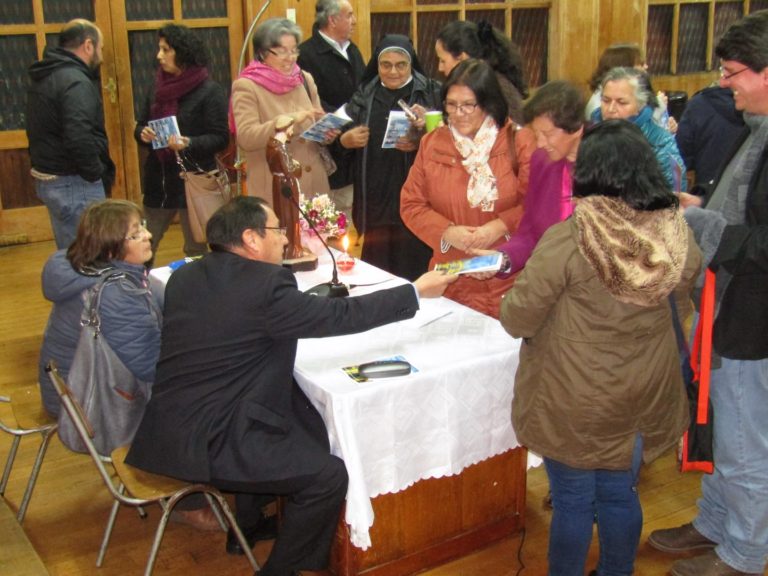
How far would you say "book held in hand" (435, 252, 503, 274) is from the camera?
101 inches

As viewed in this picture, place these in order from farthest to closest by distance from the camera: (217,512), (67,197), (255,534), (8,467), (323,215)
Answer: (67,197) → (323,215) → (8,467) → (255,534) → (217,512)

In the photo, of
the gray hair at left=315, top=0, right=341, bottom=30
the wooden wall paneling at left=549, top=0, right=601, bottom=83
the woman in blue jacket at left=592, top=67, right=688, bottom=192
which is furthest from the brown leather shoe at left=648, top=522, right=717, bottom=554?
the wooden wall paneling at left=549, top=0, right=601, bottom=83

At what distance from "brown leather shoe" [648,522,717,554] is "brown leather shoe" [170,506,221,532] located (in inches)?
55.7

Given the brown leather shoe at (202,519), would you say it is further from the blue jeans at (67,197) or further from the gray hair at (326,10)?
the gray hair at (326,10)

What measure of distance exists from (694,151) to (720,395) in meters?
1.84

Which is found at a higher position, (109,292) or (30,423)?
(109,292)

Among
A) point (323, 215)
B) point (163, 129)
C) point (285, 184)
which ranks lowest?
point (323, 215)

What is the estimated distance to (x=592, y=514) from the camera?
2.27 m

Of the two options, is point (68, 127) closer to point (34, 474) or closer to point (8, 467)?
point (8, 467)

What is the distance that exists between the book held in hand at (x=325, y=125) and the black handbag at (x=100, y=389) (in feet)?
4.72

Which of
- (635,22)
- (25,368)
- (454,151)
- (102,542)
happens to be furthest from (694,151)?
(635,22)

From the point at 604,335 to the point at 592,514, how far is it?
507 millimetres

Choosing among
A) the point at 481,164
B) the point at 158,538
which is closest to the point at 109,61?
the point at 481,164

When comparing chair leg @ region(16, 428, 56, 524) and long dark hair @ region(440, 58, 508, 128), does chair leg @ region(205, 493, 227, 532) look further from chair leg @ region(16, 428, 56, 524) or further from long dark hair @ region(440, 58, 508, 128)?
long dark hair @ region(440, 58, 508, 128)
